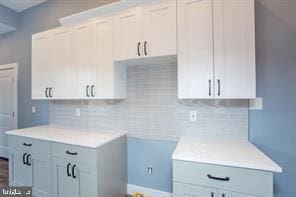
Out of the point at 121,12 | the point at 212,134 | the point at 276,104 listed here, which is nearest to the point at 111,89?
the point at 121,12

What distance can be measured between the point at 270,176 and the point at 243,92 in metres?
0.72

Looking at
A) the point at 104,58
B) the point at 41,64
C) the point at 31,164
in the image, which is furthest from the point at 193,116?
the point at 41,64

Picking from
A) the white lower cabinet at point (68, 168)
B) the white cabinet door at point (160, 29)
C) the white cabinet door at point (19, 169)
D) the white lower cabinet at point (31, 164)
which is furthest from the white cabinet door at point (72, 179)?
the white cabinet door at point (160, 29)

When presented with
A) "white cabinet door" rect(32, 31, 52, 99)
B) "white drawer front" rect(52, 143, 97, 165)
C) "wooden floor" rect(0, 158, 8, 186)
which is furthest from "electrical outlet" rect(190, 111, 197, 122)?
"wooden floor" rect(0, 158, 8, 186)

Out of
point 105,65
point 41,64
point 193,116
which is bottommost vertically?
point 193,116

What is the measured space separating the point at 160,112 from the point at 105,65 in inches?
37.1

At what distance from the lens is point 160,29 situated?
194 cm

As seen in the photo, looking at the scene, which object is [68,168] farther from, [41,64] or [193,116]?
[41,64]

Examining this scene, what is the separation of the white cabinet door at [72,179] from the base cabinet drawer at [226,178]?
97 centimetres

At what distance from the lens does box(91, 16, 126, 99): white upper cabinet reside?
2240 mm

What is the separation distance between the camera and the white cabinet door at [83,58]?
2.39 meters

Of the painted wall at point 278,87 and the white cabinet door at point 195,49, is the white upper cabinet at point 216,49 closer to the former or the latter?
the white cabinet door at point 195,49

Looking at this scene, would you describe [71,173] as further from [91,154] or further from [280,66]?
[280,66]

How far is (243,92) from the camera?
1650 millimetres
